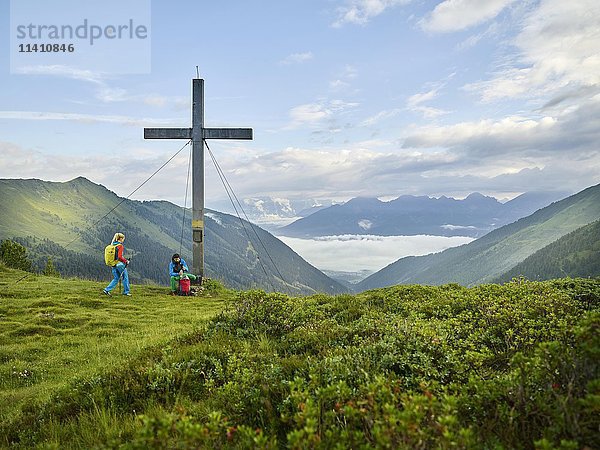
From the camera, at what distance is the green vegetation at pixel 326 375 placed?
361cm

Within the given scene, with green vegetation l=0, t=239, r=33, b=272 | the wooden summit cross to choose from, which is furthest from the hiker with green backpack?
green vegetation l=0, t=239, r=33, b=272

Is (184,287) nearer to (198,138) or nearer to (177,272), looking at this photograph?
(177,272)

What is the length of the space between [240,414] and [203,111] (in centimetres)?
1847

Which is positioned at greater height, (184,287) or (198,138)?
(198,138)

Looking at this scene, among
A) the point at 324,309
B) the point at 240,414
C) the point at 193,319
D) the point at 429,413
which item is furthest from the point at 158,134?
the point at 429,413

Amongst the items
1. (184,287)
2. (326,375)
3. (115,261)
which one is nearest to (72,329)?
(115,261)

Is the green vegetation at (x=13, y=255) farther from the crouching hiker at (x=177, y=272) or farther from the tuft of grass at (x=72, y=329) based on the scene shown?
the crouching hiker at (x=177, y=272)

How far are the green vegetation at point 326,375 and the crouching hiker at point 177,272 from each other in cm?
694

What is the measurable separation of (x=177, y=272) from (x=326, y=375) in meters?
16.3

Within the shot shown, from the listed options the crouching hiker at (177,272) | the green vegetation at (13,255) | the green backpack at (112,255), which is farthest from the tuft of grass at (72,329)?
the green vegetation at (13,255)

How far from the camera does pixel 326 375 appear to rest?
5371 mm

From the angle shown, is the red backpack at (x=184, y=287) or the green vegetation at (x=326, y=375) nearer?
the green vegetation at (x=326, y=375)

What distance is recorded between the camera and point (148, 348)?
8.65 meters

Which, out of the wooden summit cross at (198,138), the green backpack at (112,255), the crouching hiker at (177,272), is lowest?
the crouching hiker at (177,272)
